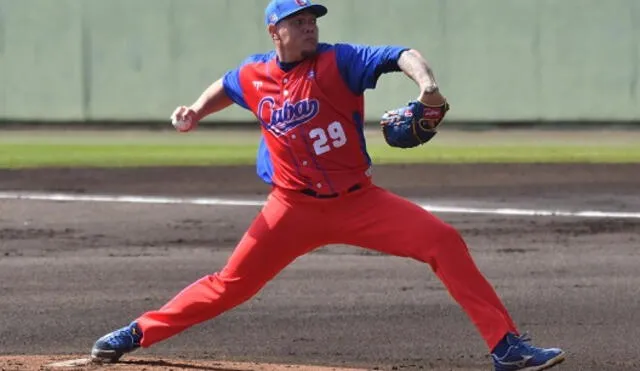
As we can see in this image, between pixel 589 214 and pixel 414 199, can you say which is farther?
pixel 414 199

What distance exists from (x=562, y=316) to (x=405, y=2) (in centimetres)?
1675

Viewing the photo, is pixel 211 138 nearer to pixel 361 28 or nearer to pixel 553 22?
pixel 361 28

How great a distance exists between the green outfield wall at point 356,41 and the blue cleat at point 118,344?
58.4 ft

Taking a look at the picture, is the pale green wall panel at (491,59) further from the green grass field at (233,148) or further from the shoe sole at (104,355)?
the shoe sole at (104,355)

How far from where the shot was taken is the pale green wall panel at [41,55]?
2592cm

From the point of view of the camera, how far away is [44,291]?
10172 mm

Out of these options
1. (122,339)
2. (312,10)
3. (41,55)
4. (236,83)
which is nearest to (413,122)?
(312,10)

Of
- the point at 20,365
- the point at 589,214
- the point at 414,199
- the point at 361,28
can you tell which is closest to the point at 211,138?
the point at 361,28

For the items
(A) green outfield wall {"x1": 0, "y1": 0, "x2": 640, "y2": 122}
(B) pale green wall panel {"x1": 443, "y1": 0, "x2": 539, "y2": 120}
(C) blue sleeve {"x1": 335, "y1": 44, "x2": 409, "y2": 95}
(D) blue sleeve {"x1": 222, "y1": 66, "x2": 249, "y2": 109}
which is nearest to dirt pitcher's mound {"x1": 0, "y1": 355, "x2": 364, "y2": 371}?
(D) blue sleeve {"x1": 222, "y1": 66, "x2": 249, "y2": 109}

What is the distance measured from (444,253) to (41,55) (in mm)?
20483

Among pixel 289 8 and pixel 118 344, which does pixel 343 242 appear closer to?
pixel 289 8

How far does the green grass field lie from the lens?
20.8 meters

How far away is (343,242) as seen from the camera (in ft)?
22.9

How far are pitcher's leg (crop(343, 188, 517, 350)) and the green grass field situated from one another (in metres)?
13.7
